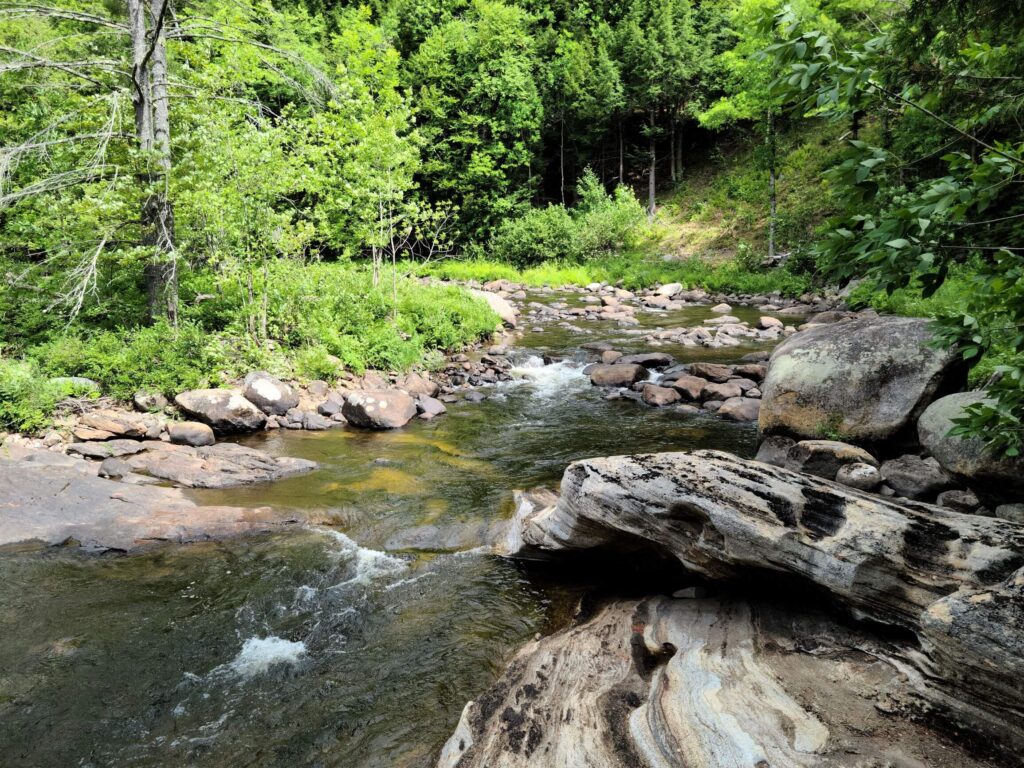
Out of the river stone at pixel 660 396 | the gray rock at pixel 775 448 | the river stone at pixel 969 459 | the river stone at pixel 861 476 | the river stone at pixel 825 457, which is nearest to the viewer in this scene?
the river stone at pixel 969 459

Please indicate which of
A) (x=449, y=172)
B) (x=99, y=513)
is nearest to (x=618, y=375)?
(x=99, y=513)

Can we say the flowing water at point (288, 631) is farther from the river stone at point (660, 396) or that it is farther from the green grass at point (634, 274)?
the green grass at point (634, 274)

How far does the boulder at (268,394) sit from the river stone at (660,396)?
7.07 metres

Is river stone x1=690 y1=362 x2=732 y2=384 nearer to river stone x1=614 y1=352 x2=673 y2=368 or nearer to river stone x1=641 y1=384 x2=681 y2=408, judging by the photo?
river stone x1=641 y1=384 x2=681 y2=408

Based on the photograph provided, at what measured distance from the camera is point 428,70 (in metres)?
37.2

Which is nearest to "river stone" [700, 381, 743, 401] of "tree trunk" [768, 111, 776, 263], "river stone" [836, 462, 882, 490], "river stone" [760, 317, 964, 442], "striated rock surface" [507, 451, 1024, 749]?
"river stone" [760, 317, 964, 442]

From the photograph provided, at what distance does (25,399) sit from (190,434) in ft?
7.75

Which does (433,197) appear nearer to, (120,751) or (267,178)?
(267,178)

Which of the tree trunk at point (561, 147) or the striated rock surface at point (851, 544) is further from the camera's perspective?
the tree trunk at point (561, 147)

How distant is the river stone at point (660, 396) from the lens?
40.1 feet

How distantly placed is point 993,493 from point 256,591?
717 cm

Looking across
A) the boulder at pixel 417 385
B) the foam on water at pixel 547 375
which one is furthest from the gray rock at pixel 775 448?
the boulder at pixel 417 385

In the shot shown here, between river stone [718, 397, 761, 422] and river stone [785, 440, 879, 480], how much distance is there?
3232 mm

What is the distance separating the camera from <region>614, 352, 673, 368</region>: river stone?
14.8m
